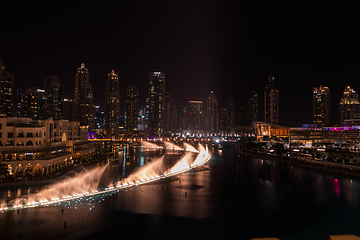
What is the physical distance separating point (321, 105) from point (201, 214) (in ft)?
667

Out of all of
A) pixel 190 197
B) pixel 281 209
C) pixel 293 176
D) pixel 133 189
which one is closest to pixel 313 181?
pixel 293 176

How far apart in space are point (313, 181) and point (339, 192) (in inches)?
252

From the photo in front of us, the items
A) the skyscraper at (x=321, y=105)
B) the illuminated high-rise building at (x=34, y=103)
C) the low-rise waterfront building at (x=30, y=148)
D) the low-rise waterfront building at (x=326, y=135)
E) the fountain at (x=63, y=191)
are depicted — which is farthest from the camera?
the skyscraper at (x=321, y=105)

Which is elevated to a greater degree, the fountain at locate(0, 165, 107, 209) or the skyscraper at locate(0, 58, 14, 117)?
the skyscraper at locate(0, 58, 14, 117)

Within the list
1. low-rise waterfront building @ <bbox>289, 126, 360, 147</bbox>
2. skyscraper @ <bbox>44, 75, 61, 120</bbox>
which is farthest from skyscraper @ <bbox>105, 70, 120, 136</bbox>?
low-rise waterfront building @ <bbox>289, 126, 360, 147</bbox>

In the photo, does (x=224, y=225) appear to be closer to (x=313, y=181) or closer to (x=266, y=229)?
Answer: (x=266, y=229)

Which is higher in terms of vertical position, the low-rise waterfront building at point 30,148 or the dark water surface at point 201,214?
the low-rise waterfront building at point 30,148

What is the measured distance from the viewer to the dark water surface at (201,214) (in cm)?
1844

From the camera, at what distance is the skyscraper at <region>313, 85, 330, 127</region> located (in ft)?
621

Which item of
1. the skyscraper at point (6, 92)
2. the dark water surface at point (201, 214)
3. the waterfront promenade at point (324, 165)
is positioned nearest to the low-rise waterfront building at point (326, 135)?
the waterfront promenade at point (324, 165)

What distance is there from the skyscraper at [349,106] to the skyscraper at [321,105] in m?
22.8

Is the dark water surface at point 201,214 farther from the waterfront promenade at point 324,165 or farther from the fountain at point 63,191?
the waterfront promenade at point 324,165

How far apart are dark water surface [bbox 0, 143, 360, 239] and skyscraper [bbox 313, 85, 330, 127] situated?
178 m

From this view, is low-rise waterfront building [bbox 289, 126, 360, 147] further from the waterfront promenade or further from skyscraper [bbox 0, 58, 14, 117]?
skyscraper [bbox 0, 58, 14, 117]
